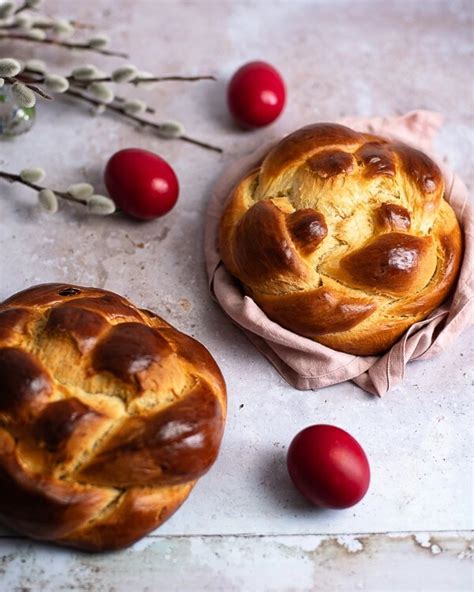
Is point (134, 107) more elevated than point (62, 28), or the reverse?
point (62, 28)

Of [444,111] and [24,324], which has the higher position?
[444,111]

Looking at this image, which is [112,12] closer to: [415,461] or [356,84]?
[356,84]

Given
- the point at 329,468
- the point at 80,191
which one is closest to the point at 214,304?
the point at 80,191

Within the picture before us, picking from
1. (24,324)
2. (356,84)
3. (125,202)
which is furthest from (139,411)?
(356,84)

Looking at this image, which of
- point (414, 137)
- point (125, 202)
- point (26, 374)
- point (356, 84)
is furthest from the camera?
point (356, 84)

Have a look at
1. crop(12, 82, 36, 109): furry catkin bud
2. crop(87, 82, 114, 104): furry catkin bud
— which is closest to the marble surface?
crop(87, 82, 114, 104): furry catkin bud

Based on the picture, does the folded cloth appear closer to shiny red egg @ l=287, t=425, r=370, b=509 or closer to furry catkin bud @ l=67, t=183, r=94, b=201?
shiny red egg @ l=287, t=425, r=370, b=509

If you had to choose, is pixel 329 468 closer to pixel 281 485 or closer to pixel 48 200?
pixel 281 485
